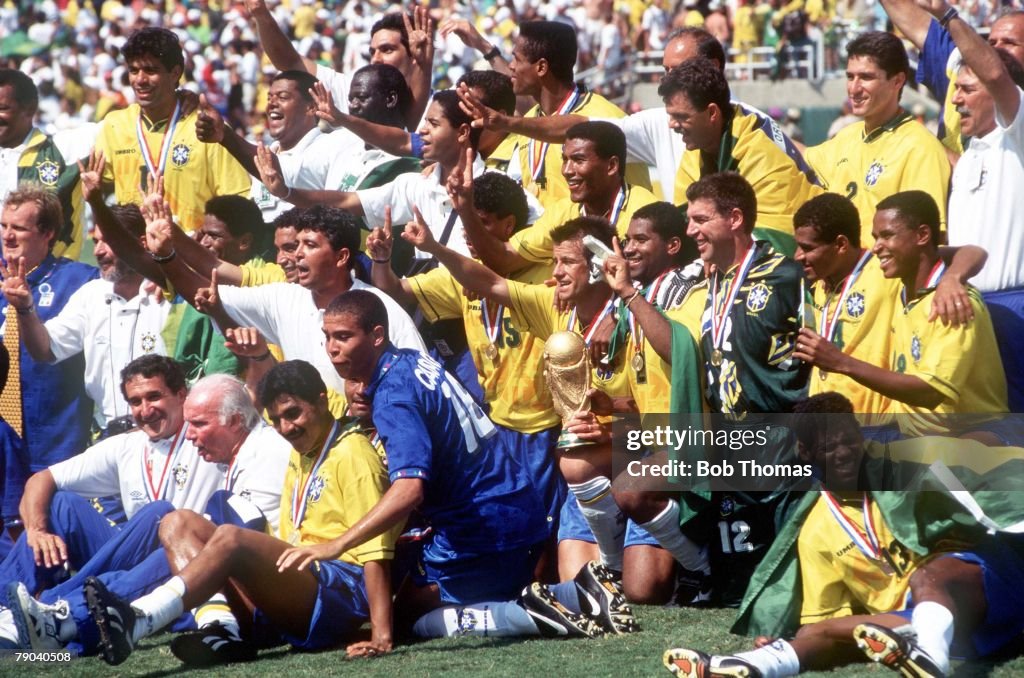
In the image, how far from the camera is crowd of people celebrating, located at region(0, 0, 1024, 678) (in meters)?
5.30

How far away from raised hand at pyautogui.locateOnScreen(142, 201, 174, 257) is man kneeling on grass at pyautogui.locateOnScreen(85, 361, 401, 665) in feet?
3.74

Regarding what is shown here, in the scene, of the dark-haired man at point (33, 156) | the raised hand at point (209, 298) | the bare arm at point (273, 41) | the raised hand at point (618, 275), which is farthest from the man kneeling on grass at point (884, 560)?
the dark-haired man at point (33, 156)

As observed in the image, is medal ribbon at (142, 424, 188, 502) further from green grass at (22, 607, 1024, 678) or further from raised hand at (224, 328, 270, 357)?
green grass at (22, 607, 1024, 678)

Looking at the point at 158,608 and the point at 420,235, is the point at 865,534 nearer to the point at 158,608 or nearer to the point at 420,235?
the point at 420,235

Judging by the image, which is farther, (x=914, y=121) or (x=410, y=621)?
(x=914, y=121)

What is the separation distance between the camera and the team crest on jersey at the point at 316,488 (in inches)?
233

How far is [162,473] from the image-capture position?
6.68m

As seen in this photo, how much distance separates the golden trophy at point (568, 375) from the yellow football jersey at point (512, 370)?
42 centimetres

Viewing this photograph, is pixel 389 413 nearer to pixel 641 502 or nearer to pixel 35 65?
pixel 641 502

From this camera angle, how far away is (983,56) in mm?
6191

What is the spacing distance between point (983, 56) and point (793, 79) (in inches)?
579

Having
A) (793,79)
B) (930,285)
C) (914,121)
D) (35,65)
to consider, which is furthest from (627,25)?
(930,285)

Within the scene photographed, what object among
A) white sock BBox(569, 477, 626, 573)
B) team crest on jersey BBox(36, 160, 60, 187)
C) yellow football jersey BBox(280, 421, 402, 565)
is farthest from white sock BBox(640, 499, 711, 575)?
team crest on jersey BBox(36, 160, 60, 187)

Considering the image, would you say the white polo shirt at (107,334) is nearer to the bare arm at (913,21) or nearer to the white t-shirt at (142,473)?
the white t-shirt at (142,473)
